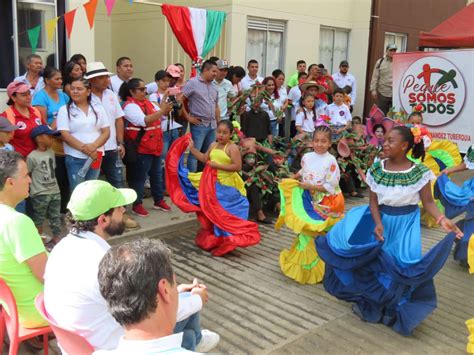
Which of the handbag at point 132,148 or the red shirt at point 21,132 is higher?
the red shirt at point 21,132

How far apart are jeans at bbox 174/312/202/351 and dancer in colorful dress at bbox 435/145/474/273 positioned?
3239 mm

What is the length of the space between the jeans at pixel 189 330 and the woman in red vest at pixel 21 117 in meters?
2.79

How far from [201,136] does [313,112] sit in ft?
7.61

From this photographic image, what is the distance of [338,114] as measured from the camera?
818 cm

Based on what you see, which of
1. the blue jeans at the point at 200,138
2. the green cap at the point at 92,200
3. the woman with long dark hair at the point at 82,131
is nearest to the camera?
the green cap at the point at 92,200

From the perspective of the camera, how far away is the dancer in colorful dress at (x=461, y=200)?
4.99 m

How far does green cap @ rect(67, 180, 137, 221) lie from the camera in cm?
253

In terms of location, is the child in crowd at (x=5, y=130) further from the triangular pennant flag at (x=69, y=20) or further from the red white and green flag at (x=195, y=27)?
the red white and green flag at (x=195, y=27)

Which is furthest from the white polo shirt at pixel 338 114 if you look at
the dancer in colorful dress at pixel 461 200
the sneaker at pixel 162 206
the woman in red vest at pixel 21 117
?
the woman in red vest at pixel 21 117

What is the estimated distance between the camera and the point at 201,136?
681cm

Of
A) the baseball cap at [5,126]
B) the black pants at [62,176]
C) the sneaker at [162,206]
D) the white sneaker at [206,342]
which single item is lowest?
the sneaker at [162,206]

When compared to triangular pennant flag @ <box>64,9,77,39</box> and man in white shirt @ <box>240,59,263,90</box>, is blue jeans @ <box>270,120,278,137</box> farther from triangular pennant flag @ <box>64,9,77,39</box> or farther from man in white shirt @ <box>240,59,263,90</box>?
triangular pennant flag @ <box>64,9,77,39</box>

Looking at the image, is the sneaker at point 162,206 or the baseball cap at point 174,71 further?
the baseball cap at point 174,71

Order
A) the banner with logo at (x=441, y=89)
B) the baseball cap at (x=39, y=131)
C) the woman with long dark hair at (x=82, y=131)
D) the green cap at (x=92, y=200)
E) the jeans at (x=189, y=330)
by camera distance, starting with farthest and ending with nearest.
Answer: the banner with logo at (x=441, y=89) < the woman with long dark hair at (x=82, y=131) < the baseball cap at (x=39, y=131) < the jeans at (x=189, y=330) < the green cap at (x=92, y=200)
